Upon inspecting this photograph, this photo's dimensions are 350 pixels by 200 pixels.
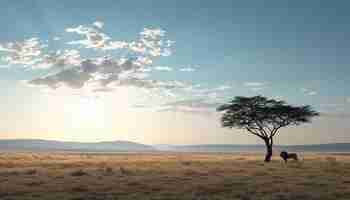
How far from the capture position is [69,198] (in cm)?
1719

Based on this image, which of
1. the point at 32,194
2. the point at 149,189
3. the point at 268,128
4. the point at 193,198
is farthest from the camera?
the point at 268,128

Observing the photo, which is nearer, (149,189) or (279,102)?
(149,189)

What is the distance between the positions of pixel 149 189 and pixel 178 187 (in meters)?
1.88

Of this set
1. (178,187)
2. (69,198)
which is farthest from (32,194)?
(178,187)

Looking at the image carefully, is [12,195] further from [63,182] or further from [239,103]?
[239,103]

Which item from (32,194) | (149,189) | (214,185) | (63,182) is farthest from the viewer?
(63,182)

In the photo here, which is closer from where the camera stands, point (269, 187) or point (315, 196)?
point (315, 196)

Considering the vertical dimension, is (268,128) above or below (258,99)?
below

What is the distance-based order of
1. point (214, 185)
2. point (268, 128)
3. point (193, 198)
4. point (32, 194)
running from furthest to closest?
point (268, 128), point (214, 185), point (32, 194), point (193, 198)

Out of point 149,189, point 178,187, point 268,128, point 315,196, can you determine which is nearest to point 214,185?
point 178,187

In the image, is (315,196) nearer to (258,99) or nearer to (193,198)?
(193,198)

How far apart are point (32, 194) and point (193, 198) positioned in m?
8.64

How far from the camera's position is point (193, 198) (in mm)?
17062

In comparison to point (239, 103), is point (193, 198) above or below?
below
